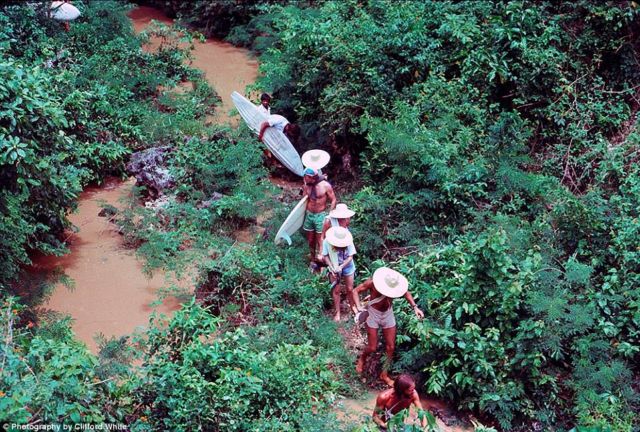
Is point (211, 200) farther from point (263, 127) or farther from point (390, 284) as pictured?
point (390, 284)

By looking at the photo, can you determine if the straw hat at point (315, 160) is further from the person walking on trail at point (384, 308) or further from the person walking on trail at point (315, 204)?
the person walking on trail at point (384, 308)

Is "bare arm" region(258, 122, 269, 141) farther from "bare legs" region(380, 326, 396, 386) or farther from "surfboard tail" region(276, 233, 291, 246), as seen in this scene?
"bare legs" region(380, 326, 396, 386)

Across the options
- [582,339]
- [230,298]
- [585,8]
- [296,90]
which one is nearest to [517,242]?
[582,339]

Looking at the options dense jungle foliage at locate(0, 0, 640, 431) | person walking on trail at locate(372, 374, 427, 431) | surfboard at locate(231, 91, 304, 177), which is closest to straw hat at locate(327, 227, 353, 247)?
dense jungle foliage at locate(0, 0, 640, 431)

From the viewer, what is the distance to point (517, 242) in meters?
8.39

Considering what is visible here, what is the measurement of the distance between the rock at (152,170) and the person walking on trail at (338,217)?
124 inches

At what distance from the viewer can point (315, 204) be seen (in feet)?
29.4

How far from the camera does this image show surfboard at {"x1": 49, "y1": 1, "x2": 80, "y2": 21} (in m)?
13.2

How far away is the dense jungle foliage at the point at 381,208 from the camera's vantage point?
6961mm

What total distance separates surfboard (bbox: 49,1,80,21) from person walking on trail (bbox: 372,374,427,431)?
946 cm

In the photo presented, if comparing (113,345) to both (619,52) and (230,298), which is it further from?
(619,52)

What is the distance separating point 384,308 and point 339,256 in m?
0.94

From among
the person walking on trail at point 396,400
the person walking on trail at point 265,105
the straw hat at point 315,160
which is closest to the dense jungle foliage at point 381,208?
the person walking on trail at point 396,400

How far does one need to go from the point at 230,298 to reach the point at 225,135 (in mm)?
3398
